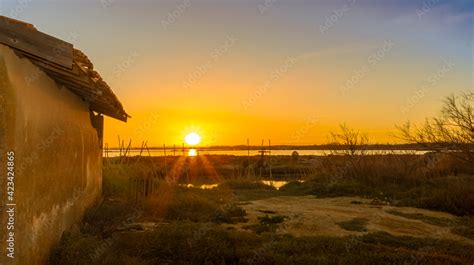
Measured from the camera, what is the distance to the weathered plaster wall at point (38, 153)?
4.41 metres

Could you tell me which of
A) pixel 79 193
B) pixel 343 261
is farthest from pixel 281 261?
pixel 79 193

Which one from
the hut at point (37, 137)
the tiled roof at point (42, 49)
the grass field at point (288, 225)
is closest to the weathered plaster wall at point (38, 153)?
the hut at point (37, 137)

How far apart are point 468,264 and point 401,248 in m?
1.12

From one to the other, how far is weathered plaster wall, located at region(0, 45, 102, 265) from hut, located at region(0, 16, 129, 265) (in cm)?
1

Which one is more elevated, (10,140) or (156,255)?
(10,140)

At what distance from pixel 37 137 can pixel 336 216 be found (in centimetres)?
777

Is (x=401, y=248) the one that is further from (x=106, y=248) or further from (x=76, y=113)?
(x=76, y=113)

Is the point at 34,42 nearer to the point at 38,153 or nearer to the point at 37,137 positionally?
the point at 37,137

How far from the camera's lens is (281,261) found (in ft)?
20.6

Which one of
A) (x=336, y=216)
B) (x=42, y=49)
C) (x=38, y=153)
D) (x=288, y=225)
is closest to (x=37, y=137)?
(x=38, y=153)

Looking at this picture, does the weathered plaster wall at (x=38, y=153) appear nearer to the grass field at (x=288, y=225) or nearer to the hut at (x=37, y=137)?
the hut at (x=37, y=137)

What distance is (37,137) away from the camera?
5297 millimetres

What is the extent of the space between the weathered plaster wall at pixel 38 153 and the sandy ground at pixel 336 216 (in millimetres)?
4419

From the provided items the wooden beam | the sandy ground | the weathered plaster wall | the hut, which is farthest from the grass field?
the wooden beam
